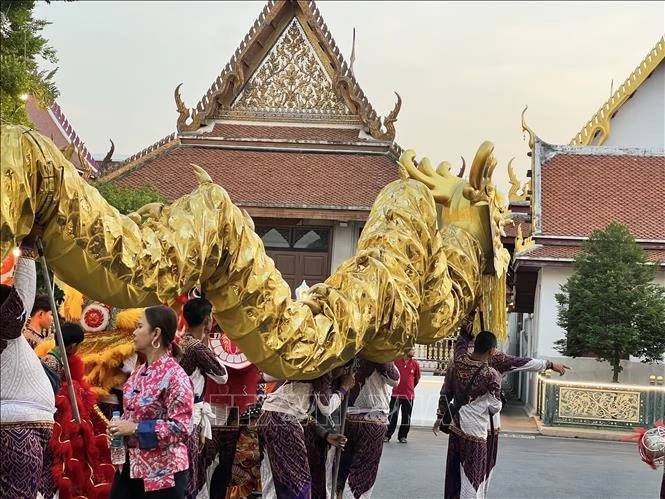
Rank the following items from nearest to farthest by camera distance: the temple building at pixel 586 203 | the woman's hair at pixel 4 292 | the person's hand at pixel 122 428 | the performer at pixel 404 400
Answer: the woman's hair at pixel 4 292 < the person's hand at pixel 122 428 < the performer at pixel 404 400 < the temple building at pixel 586 203

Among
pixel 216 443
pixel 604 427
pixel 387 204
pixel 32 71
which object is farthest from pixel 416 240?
pixel 604 427

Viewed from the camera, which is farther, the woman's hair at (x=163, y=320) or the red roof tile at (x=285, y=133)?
the red roof tile at (x=285, y=133)

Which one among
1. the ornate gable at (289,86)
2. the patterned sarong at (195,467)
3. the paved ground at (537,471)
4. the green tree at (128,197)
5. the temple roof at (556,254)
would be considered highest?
the ornate gable at (289,86)

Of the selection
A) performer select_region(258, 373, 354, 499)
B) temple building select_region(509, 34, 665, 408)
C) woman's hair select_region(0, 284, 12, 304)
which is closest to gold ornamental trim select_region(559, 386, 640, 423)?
temple building select_region(509, 34, 665, 408)

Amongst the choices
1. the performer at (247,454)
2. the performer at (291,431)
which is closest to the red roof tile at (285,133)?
the performer at (247,454)

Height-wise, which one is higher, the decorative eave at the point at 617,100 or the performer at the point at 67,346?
the decorative eave at the point at 617,100

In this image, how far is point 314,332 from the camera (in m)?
5.71

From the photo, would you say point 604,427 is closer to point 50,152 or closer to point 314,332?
point 314,332

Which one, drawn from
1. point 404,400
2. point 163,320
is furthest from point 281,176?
point 163,320

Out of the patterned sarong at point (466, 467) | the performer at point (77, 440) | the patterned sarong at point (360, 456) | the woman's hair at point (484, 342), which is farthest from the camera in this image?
the patterned sarong at point (466, 467)

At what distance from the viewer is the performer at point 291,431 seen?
20.3ft

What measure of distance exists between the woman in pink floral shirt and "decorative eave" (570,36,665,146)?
21.7 metres

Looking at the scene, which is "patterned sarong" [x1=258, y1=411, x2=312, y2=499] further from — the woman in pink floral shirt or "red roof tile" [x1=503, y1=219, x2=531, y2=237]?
"red roof tile" [x1=503, y1=219, x2=531, y2=237]

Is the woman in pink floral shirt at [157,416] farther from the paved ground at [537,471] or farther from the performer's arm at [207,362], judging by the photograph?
the paved ground at [537,471]
